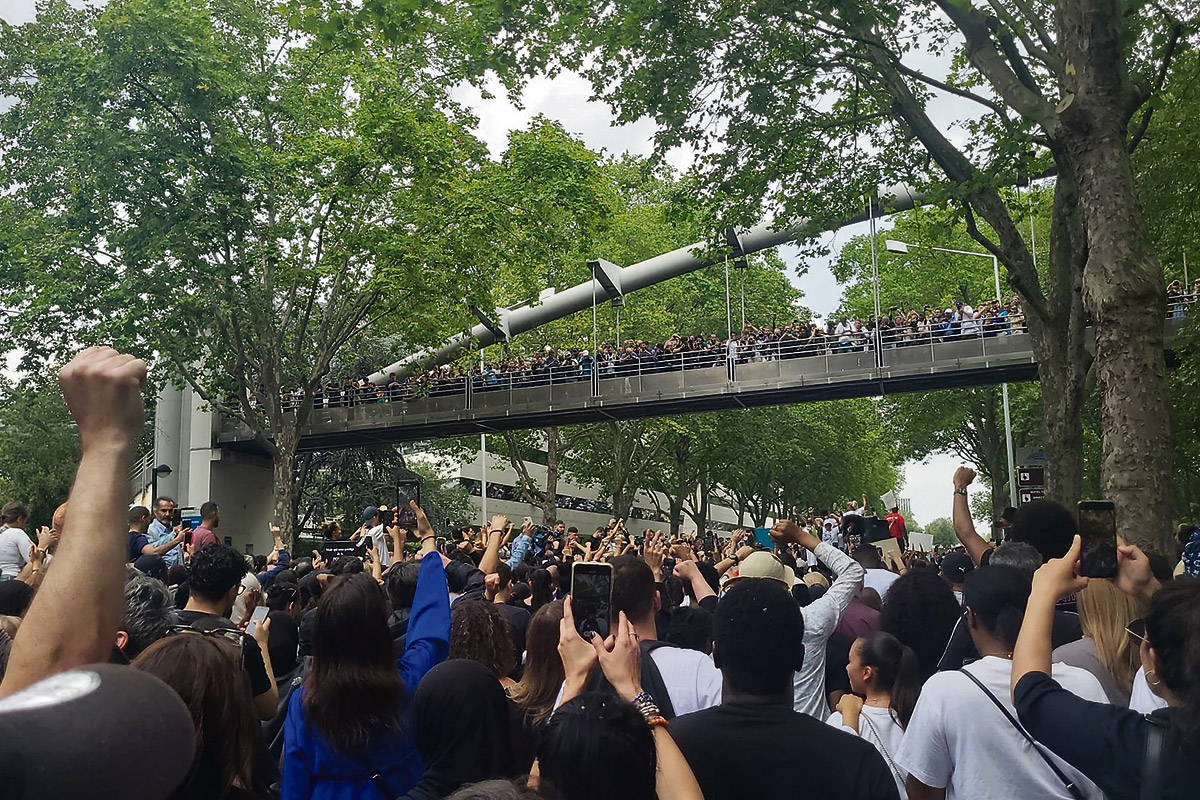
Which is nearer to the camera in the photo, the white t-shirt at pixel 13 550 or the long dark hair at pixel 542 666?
→ the long dark hair at pixel 542 666

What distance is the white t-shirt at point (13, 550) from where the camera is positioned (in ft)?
28.5

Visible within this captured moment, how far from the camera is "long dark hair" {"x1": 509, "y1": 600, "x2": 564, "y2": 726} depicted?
166 inches

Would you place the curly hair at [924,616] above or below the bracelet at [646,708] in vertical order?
below

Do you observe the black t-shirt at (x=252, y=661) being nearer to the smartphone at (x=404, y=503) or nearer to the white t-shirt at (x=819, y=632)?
the white t-shirt at (x=819, y=632)

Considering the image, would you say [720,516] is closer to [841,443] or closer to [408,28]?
[841,443]

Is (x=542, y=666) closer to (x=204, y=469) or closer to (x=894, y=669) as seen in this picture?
(x=894, y=669)

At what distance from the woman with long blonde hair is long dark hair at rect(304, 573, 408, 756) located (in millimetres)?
2505

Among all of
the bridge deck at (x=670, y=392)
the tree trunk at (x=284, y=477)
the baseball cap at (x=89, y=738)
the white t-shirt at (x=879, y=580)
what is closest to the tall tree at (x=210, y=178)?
the tree trunk at (x=284, y=477)

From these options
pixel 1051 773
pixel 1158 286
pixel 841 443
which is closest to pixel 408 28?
pixel 1158 286

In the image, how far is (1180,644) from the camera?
7.75 ft

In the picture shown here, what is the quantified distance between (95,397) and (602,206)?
23.3 metres

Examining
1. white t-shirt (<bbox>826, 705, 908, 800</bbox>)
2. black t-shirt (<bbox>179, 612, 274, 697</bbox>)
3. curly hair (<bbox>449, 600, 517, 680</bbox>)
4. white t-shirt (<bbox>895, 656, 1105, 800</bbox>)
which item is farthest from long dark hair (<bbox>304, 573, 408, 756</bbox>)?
white t-shirt (<bbox>895, 656, 1105, 800</bbox>)

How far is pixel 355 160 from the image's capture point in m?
22.6

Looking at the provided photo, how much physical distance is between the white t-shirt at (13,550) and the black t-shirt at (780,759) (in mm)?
7929
